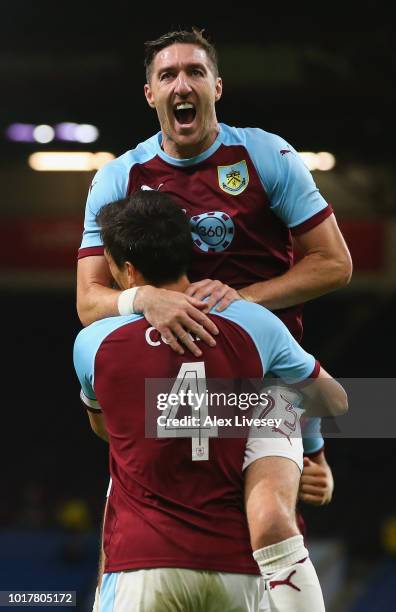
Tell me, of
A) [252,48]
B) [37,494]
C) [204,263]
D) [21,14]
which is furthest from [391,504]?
[204,263]

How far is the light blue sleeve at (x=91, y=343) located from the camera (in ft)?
7.20

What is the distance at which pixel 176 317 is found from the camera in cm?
216

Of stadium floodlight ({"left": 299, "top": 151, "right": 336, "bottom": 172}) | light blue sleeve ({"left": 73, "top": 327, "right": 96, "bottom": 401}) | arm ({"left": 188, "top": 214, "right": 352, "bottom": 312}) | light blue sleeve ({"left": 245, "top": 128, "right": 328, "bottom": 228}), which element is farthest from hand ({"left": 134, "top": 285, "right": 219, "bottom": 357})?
stadium floodlight ({"left": 299, "top": 151, "right": 336, "bottom": 172})

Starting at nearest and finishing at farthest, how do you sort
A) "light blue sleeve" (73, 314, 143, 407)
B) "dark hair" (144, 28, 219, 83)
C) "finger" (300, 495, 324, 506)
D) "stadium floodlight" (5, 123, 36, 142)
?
1. "light blue sleeve" (73, 314, 143, 407)
2. "dark hair" (144, 28, 219, 83)
3. "finger" (300, 495, 324, 506)
4. "stadium floodlight" (5, 123, 36, 142)

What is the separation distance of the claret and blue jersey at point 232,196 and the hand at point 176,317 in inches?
16.8

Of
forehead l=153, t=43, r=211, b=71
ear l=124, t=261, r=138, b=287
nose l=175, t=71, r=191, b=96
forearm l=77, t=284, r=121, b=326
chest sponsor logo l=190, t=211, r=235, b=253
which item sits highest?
forehead l=153, t=43, r=211, b=71

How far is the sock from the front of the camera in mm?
2131

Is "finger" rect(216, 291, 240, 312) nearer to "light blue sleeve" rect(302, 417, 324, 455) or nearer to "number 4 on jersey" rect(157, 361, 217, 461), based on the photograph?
"number 4 on jersey" rect(157, 361, 217, 461)

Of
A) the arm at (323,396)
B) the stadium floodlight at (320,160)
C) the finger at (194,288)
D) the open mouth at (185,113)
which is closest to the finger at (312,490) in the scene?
the arm at (323,396)

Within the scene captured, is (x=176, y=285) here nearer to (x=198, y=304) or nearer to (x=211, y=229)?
(x=198, y=304)

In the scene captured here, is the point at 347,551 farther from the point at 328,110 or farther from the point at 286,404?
the point at 286,404

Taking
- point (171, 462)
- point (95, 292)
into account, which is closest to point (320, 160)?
point (95, 292)

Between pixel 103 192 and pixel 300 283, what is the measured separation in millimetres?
533

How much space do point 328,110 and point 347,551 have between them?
322 centimetres
